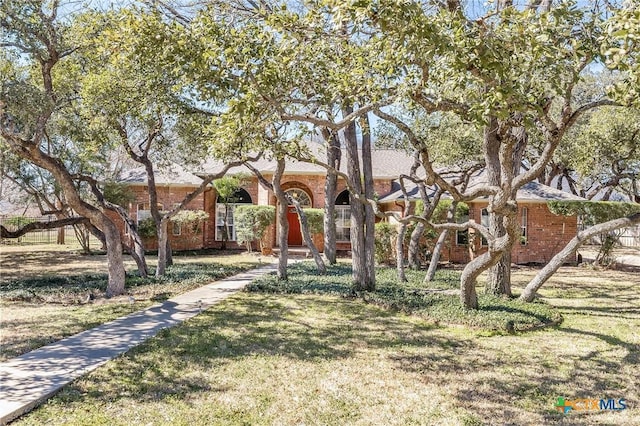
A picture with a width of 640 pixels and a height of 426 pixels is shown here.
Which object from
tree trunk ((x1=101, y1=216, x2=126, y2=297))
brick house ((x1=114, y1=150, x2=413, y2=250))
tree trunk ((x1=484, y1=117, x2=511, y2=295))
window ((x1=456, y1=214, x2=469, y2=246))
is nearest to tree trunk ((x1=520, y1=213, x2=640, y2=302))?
tree trunk ((x1=484, y1=117, x2=511, y2=295))

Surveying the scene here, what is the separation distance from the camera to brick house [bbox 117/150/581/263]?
19.4m

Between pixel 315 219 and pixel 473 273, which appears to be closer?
pixel 473 273

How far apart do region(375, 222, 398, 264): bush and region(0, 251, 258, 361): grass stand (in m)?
5.56

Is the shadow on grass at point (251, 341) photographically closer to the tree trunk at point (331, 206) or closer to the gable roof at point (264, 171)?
the tree trunk at point (331, 206)

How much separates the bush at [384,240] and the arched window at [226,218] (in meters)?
8.88

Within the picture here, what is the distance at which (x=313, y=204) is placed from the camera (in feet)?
75.4

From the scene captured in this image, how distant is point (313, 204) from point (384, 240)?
647 cm

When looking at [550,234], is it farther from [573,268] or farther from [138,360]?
[138,360]

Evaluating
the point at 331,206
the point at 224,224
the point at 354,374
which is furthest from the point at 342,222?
the point at 354,374

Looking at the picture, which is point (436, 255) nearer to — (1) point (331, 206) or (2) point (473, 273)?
(2) point (473, 273)

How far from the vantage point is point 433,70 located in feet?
19.3

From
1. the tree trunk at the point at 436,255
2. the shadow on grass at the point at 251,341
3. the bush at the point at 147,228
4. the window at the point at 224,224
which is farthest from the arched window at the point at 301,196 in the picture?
the shadow on grass at the point at 251,341

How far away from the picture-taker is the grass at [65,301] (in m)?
6.76

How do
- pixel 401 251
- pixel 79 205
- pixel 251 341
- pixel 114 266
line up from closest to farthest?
pixel 251 341
pixel 79 205
pixel 114 266
pixel 401 251
